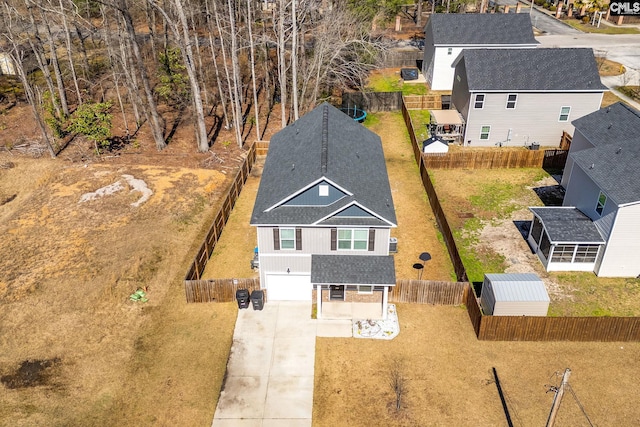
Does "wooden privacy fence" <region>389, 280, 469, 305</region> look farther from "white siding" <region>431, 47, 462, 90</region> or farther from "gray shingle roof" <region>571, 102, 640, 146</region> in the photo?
"white siding" <region>431, 47, 462, 90</region>

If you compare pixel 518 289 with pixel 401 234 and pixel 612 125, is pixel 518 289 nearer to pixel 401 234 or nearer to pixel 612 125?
pixel 401 234

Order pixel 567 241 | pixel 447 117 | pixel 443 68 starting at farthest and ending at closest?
pixel 443 68 → pixel 447 117 → pixel 567 241

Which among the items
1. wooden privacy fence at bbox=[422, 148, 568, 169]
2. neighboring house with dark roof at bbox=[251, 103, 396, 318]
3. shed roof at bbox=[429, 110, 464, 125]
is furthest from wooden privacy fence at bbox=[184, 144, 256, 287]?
shed roof at bbox=[429, 110, 464, 125]

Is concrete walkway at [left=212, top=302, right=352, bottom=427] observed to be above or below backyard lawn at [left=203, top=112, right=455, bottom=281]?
below

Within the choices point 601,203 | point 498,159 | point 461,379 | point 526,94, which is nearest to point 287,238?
point 461,379

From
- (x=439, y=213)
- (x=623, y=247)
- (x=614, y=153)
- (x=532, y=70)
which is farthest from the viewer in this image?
(x=532, y=70)

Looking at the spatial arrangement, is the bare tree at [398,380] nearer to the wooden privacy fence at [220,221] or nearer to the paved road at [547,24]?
the wooden privacy fence at [220,221]

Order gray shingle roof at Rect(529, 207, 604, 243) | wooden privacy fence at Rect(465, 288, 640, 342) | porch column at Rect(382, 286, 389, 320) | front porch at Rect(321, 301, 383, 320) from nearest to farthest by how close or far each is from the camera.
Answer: wooden privacy fence at Rect(465, 288, 640, 342) < porch column at Rect(382, 286, 389, 320) < front porch at Rect(321, 301, 383, 320) < gray shingle roof at Rect(529, 207, 604, 243)
